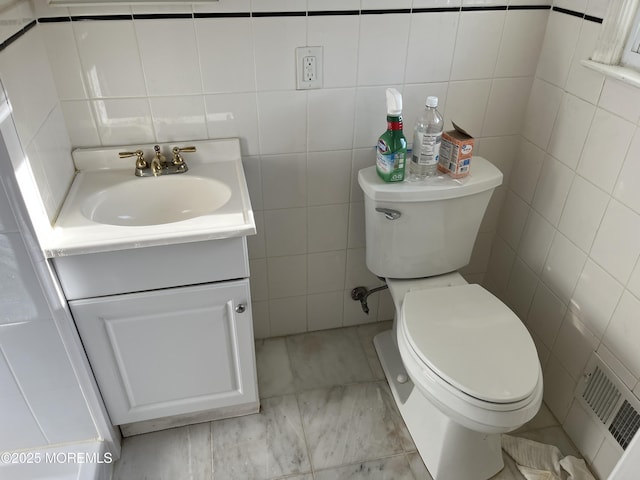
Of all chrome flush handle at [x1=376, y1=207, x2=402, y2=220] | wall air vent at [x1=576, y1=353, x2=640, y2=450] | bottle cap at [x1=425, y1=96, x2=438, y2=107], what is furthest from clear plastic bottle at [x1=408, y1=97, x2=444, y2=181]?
wall air vent at [x1=576, y1=353, x2=640, y2=450]

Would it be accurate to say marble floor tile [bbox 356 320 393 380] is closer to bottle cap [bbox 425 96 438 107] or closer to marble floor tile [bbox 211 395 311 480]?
marble floor tile [bbox 211 395 311 480]

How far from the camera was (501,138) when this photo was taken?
1.68 metres

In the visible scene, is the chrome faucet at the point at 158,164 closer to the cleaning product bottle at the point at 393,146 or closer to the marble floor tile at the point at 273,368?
the cleaning product bottle at the point at 393,146

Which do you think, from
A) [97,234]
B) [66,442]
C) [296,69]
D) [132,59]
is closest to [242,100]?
[296,69]

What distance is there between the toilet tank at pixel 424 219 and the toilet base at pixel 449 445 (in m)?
0.43

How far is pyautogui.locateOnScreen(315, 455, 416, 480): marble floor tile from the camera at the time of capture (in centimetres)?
147

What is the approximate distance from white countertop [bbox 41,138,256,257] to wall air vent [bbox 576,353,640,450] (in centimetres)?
107

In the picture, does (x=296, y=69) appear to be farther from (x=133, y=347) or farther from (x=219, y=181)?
(x=133, y=347)

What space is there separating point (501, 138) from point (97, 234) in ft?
4.28

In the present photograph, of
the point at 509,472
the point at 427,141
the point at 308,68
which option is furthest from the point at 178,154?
the point at 509,472

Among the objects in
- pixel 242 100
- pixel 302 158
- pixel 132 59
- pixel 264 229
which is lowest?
pixel 264 229

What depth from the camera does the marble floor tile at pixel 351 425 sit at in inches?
60.4

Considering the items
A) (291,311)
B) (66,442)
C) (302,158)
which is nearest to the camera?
(66,442)

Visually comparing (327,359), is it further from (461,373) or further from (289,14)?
(289,14)
